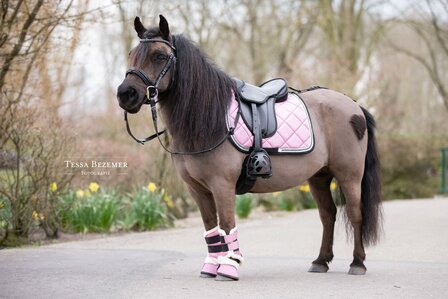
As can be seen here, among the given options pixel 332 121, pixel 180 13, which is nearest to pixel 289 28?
pixel 180 13

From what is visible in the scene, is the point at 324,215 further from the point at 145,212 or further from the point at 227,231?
the point at 145,212

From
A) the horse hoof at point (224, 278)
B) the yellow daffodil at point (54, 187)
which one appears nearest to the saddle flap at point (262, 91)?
the horse hoof at point (224, 278)

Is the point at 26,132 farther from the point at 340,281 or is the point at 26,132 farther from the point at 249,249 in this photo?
the point at 340,281

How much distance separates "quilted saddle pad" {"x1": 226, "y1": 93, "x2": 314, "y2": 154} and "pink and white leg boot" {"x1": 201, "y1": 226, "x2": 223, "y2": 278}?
0.84 meters

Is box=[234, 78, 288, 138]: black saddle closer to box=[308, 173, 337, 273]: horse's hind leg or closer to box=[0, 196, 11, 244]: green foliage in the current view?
box=[308, 173, 337, 273]: horse's hind leg

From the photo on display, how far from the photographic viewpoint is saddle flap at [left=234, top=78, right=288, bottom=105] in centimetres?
644

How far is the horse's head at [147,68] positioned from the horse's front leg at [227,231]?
100 cm

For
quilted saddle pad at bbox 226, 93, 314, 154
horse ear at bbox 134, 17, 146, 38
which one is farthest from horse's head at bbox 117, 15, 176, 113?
quilted saddle pad at bbox 226, 93, 314, 154

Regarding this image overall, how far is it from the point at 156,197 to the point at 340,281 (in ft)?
19.2

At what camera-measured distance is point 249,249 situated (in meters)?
9.03

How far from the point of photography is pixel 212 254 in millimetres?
6355

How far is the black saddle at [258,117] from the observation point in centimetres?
613

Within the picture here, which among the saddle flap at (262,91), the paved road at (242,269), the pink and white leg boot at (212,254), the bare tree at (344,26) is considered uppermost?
the bare tree at (344,26)

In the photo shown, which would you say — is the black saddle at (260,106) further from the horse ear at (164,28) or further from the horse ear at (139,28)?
the horse ear at (139,28)
